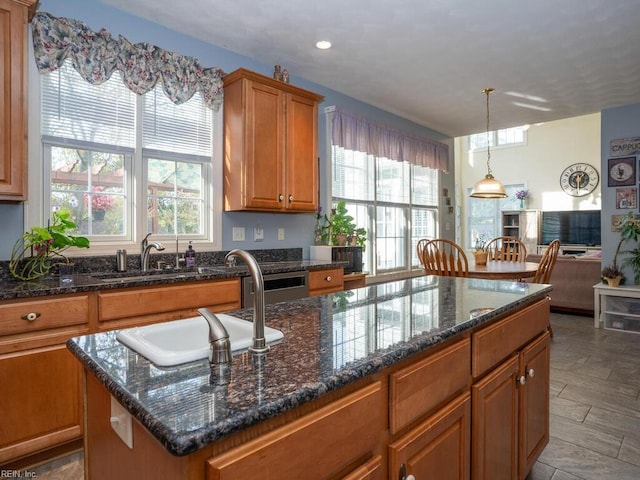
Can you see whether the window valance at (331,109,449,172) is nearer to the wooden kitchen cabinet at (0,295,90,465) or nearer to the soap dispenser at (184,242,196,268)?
the soap dispenser at (184,242,196,268)

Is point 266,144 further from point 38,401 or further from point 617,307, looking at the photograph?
point 617,307

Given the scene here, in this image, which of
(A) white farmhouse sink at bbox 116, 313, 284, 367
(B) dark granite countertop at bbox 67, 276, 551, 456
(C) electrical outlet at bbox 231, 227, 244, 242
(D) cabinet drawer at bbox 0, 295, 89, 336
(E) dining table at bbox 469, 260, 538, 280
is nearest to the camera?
(B) dark granite countertop at bbox 67, 276, 551, 456

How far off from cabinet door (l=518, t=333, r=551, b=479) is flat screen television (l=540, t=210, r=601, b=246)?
27.6 feet

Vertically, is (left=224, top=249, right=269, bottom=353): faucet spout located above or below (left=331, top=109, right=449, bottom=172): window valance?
below

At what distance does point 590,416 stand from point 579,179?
8.34 meters

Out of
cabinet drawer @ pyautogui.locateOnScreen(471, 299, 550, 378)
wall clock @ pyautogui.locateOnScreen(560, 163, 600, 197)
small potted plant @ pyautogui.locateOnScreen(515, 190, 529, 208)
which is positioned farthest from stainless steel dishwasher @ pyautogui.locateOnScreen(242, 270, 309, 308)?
wall clock @ pyautogui.locateOnScreen(560, 163, 600, 197)

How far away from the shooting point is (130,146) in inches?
112

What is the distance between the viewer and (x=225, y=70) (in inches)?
130

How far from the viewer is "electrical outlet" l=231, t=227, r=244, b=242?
337cm

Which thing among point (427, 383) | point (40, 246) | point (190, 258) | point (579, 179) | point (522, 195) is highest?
point (579, 179)

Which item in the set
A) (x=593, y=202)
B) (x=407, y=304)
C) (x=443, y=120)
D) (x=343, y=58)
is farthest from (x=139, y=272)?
(x=593, y=202)

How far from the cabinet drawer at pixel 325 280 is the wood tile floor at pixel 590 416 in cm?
176

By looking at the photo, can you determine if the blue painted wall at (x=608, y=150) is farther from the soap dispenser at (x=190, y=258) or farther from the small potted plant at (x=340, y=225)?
the soap dispenser at (x=190, y=258)
